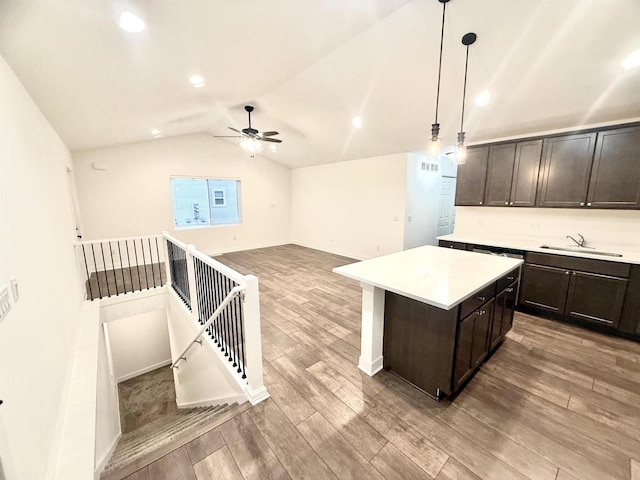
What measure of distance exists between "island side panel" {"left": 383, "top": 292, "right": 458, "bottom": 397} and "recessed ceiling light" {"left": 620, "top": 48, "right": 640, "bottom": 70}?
2671 mm

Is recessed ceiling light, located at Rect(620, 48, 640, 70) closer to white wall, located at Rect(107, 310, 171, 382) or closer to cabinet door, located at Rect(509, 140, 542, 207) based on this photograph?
cabinet door, located at Rect(509, 140, 542, 207)

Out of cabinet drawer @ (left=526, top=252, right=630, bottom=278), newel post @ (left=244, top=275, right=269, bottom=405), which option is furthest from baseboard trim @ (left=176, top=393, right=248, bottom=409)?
cabinet drawer @ (left=526, top=252, right=630, bottom=278)

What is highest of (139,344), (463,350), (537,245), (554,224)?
(554,224)

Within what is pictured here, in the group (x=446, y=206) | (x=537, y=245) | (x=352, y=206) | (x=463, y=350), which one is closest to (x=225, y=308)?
(x=463, y=350)

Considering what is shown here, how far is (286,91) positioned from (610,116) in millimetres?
4027

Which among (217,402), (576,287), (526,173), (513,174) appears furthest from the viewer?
(513,174)

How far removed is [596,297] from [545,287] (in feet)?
1.50

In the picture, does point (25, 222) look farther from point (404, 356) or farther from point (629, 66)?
point (629, 66)

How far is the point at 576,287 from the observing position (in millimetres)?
3150

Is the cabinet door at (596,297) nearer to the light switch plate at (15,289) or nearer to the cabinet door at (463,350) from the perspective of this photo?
the cabinet door at (463,350)

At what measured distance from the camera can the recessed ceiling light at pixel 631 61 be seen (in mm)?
2191

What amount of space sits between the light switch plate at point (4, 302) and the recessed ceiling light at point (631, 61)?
4.65 meters

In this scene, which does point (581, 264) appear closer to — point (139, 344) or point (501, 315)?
point (501, 315)

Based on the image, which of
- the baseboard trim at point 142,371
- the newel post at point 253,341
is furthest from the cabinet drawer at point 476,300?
the baseboard trim at point 142,371
